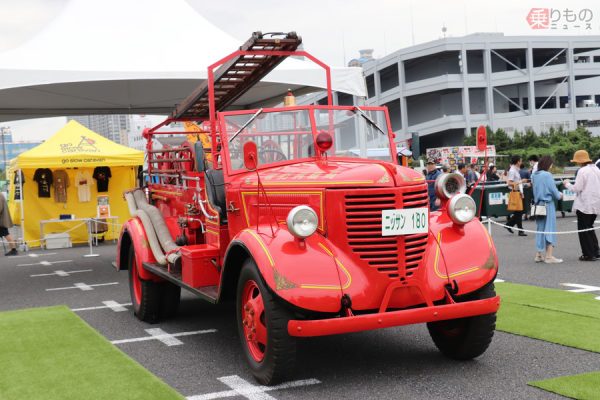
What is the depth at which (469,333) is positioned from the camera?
5.52m

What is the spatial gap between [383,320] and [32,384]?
274cm

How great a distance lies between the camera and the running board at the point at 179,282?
6034 millimetres

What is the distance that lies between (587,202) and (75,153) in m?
11.5

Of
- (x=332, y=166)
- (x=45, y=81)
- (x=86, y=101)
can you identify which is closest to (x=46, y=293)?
(x=45, y=81)

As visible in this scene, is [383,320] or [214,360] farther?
[214,360]

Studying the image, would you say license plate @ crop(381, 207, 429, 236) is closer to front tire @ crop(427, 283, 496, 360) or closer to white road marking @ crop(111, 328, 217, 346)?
front tire @ crop(427, 283, 496, 360)

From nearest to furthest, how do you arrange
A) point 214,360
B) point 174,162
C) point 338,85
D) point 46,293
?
point 214,360, point 174,162, point 46,293, point 338,85

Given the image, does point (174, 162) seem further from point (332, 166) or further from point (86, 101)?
point (86, 101)

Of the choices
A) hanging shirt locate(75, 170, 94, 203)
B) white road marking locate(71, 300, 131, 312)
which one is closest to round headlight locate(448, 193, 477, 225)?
white road marking locate(71, 300, 131, 312)

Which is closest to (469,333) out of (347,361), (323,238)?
(347,361)

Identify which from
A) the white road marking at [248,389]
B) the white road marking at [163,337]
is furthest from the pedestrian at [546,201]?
the white road marking at [248,389]

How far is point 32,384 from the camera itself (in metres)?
5.42

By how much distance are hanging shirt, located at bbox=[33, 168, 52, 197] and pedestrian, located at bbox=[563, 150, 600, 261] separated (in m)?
12.6

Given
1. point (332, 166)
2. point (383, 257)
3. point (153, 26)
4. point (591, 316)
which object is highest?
point (153, 26)
